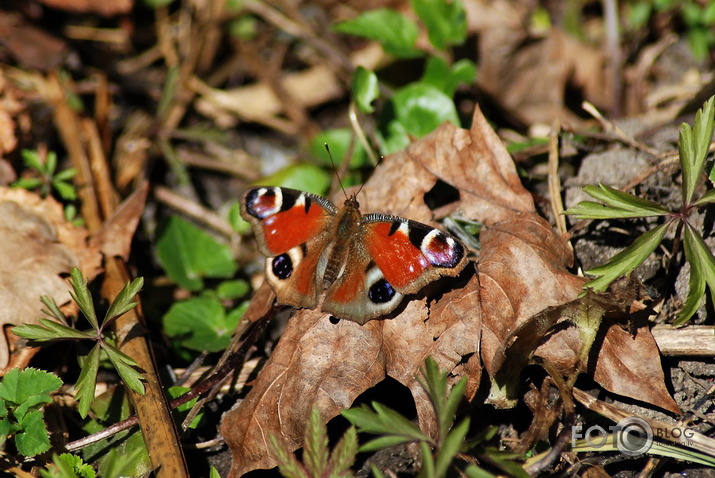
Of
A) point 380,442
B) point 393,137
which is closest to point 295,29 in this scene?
point 393,137

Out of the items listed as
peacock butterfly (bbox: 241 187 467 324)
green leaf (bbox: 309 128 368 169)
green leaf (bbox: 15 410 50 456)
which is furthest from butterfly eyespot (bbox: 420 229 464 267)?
green leaf (bbox: 15 410 50 456)

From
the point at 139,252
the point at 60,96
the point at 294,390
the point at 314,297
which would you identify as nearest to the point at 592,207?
the point at 314,297

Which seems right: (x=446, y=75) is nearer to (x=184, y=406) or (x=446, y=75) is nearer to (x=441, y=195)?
(x=441, y=195)

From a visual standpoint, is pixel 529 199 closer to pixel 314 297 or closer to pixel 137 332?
pixel 314 297

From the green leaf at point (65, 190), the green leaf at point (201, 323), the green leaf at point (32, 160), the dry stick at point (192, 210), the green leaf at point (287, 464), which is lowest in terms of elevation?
the green leaf at point (201, 323)

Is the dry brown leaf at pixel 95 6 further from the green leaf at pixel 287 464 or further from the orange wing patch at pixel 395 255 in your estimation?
the green leaf at pixel 287 464

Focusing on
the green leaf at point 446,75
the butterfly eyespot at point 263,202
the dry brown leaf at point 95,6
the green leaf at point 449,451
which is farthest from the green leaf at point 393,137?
the dry brown leaf at point 95,6
